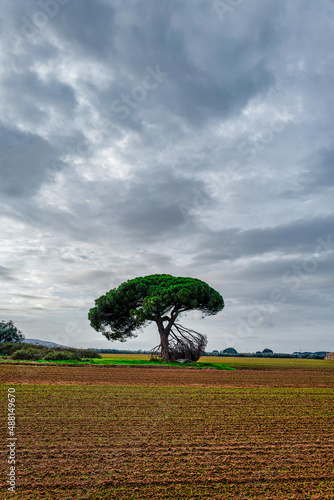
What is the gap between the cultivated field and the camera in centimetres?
575

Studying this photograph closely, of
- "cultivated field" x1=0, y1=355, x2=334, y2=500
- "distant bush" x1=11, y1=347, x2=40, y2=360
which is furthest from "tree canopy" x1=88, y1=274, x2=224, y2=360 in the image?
"cultivated field" x1=0, y1=355, x2=334, y2=500

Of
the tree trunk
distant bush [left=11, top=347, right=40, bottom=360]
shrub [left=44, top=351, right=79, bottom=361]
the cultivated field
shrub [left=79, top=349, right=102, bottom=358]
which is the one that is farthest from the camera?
shrub [left=79, top=349, right=102, bottom=358]

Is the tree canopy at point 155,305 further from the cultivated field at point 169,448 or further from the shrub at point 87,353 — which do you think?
the cultivated field at point 169,448

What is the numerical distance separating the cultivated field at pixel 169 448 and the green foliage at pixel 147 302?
20.4 m

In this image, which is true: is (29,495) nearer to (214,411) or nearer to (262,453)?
(262,453)

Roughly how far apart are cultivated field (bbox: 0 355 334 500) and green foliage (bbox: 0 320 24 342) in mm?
41696

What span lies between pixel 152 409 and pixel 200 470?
212 inches

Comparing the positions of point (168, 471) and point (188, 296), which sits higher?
point (188, 296)

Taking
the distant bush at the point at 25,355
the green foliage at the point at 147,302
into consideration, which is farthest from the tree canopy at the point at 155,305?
the distant bush at the point at 25,355

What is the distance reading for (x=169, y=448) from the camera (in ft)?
24.9

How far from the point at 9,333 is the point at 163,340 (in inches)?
1070

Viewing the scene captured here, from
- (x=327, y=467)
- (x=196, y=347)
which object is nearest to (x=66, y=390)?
(x=327, y=467)

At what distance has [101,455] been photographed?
704cm

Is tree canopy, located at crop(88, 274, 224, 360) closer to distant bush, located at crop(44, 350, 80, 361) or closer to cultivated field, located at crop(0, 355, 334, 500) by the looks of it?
distant bush, located at crop(44, 350, 80, 361)
